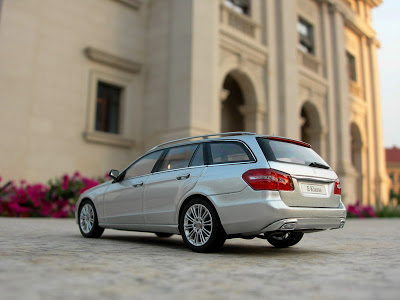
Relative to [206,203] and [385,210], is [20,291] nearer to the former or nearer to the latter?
[206,203]

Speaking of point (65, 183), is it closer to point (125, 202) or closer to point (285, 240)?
point (125, 202)

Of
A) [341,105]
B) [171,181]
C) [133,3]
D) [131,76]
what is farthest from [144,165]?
[341,105]

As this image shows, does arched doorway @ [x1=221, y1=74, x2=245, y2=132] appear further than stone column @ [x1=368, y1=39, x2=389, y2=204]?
No

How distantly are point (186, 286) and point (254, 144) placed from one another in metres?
2.36

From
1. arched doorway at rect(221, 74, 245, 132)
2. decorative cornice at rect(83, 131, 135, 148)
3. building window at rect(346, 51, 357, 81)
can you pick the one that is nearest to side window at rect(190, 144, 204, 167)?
decorative cornice at rect(83, 131, 135, 148)

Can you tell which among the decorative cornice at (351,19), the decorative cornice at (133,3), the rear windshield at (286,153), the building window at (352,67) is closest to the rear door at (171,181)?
the rear windshield at (286,153)

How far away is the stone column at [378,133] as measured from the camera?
29031 millimetres

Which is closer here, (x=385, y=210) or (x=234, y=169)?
(x=234, y=169)

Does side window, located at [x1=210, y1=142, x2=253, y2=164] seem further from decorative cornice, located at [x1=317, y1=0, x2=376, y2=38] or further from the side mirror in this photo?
decorative cornice, located at [x1=317, y1=0, x2=376, y2=38]

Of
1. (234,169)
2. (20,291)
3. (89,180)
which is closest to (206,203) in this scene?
(234,169)

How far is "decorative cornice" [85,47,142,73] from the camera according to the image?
1381 cm

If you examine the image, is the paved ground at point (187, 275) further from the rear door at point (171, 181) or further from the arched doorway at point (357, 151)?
the arched doorway at point (357, 151)

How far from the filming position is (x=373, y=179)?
94.2ft

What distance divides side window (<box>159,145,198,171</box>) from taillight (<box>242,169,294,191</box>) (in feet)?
3.71
